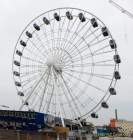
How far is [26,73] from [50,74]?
6.68 metres

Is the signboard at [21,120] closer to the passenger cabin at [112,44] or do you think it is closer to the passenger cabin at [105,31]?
the passenger cabin at [112,44]

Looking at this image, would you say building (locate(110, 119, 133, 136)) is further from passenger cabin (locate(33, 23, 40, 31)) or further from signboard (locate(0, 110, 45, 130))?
passenger cabin (locate(33, 23, 40, 31))

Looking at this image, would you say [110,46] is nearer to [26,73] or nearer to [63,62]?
[63,62]

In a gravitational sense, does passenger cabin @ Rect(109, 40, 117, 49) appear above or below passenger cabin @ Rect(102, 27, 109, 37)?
below

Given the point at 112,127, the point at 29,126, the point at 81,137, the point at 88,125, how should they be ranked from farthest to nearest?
the point at 112,127
the point at 88,125
the point at 81,137
the point at 29,126

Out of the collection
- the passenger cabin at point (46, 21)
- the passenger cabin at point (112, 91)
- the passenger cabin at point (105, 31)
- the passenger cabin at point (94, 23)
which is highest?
the passenger cabin at point (46, 21)

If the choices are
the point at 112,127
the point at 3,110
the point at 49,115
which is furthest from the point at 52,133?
the point at 112,127

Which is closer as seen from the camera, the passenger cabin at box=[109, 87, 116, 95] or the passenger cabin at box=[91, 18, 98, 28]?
the passenger cabin at box=[109, 87, 116, 95]

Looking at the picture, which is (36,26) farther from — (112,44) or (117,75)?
(117,75)

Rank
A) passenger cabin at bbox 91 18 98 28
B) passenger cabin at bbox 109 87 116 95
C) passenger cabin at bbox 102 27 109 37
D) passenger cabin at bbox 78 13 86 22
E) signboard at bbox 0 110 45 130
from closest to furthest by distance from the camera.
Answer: passenger cabin at bbox 109 87 116 95
passenger cabin at bbox 102 27 109 37
passenger cabin at bbox 91 18 98 28
passenger cabin at bbox 78 13 86 22
signboard at bbox 0 110 45 130

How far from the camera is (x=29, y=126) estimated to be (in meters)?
79.7

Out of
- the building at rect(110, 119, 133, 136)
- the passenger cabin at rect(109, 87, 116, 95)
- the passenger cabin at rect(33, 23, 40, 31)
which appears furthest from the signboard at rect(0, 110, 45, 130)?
the building at rect(110, 119, 133, 136)

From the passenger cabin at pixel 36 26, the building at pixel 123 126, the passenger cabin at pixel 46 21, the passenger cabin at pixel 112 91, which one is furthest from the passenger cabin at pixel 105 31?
the building at pixel 123 126

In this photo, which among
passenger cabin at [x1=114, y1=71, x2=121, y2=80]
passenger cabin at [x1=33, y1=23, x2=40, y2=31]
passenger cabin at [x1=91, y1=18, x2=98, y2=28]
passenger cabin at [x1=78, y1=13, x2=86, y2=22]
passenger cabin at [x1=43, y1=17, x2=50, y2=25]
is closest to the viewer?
passenger cabin at [x1=114, y1=71, x2=121, y2=80]
